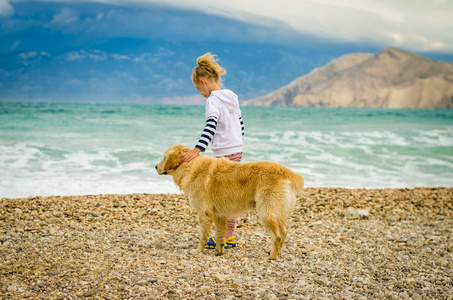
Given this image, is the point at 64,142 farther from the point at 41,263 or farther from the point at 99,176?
the point at 41,263

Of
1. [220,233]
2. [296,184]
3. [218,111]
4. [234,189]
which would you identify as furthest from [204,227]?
[218,111]

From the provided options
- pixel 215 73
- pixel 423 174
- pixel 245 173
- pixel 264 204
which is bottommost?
pixel 423 174

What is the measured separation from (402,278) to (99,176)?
29.7ft

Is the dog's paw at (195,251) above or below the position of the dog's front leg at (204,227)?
below

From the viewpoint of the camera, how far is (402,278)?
4066mm

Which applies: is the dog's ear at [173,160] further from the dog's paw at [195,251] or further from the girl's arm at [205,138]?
the dog's paw at [195,251]

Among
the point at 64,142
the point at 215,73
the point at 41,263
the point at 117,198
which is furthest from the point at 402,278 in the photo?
the point at 64,142

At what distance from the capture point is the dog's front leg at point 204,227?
4531 mm

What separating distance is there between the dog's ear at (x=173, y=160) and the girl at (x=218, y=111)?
6 cm

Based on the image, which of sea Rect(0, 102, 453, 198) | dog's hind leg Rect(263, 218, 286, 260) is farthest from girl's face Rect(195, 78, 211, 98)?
sea Rect(0, 102, 453, 198)

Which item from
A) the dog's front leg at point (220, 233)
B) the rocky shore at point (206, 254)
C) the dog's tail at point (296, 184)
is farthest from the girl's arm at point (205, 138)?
the rocky shore at point (206, 254)

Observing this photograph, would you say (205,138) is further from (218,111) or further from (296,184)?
(296,184)

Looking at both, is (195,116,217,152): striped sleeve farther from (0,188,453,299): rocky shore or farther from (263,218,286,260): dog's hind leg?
(0,188,453,299): rocky shore

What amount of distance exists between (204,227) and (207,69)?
6.47 feet
